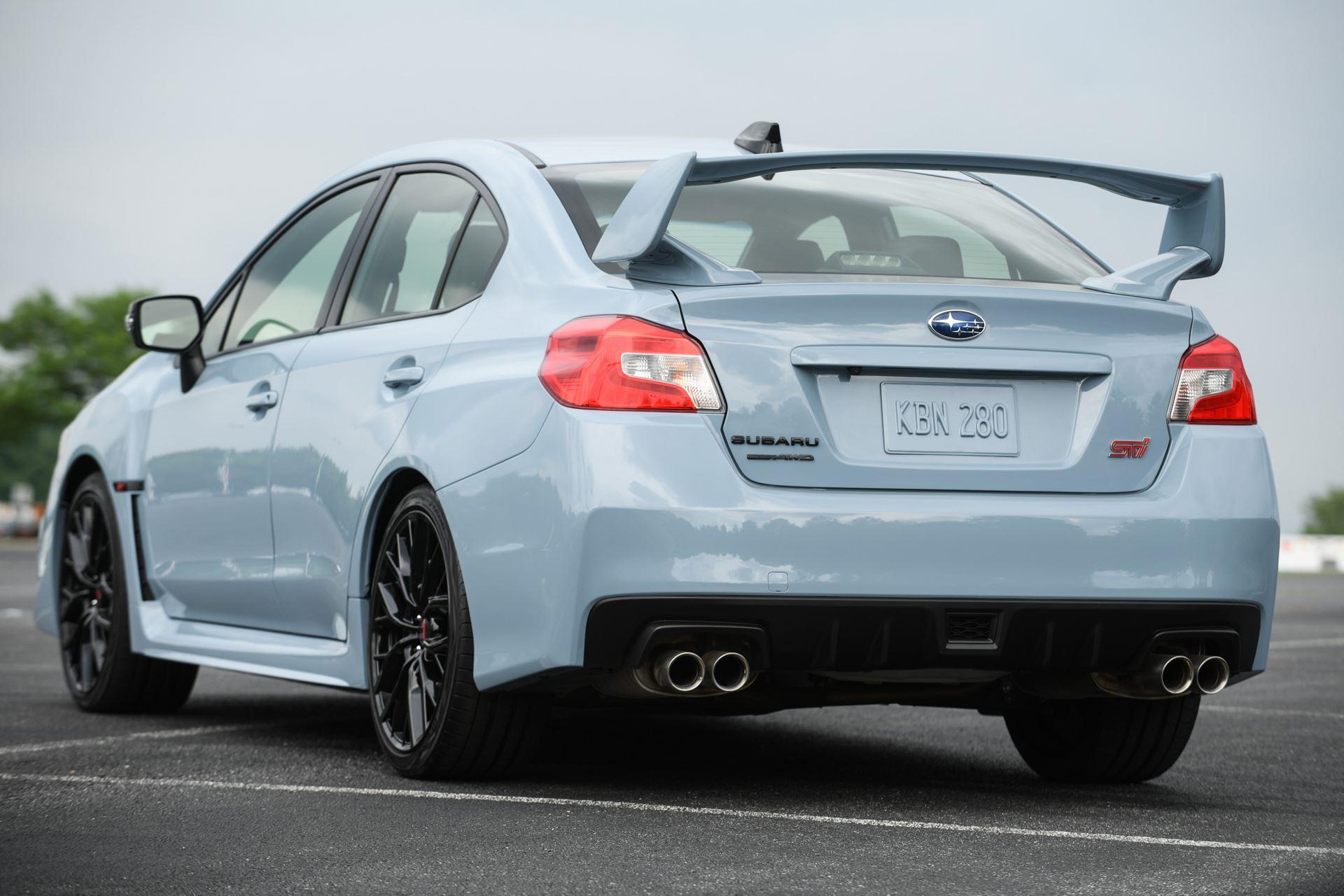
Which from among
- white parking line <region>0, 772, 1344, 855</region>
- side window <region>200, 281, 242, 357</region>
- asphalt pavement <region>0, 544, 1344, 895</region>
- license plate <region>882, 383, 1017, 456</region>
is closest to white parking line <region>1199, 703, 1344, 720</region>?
asphalt pavement <region>0, 544, 1344, 895</region>

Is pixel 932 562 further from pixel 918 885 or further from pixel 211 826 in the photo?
pixel 211 826

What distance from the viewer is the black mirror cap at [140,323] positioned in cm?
667

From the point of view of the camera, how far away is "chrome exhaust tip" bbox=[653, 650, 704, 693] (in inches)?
171

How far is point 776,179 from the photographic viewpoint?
5.18 m

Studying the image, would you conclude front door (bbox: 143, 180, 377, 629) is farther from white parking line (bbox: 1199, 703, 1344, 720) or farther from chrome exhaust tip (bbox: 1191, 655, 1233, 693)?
white parking line (bbox: 1199, 703, 1344, 720)

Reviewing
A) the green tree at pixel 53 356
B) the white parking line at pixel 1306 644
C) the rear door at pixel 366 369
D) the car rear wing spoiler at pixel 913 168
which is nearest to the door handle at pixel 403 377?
the rear door at pixel 366 369

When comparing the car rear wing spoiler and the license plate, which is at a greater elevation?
the car rear wing spoiler

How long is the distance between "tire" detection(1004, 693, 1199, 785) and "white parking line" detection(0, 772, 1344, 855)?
2.44 feet

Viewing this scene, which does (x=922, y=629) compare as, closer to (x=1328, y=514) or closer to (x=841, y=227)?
(x=841, y=227)

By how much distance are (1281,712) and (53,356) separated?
282 ft

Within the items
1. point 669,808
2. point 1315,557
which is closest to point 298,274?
point 669,808

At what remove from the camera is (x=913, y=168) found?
4695mm

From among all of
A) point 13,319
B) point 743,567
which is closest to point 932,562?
point 743,567

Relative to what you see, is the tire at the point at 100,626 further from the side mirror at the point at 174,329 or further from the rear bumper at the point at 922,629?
the rear bumper at the point at 922,629
